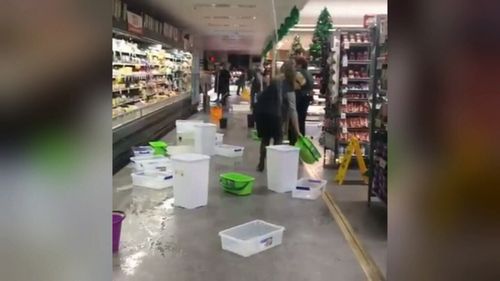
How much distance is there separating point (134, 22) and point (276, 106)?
3846 mm

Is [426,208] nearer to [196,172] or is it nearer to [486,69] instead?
[486,69]

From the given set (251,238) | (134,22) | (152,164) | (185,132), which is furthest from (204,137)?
(251,238)

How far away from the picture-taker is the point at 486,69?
33.3 inches

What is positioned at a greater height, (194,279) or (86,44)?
(86,44)

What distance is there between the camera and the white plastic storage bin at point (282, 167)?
20.0ft

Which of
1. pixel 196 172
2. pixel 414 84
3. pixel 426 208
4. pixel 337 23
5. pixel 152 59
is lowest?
pixel 196 172

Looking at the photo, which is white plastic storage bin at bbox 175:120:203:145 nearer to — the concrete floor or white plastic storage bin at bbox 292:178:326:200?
the concrete floor

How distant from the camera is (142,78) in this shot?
10898 mm

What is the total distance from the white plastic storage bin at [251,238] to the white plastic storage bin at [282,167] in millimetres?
1615

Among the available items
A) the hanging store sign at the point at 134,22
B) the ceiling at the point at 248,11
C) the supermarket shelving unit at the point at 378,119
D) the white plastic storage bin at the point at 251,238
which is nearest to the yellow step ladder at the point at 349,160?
the supermarket shelving unit at the point at 378,119

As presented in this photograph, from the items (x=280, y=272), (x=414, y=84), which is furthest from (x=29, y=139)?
(x=280, y=272)

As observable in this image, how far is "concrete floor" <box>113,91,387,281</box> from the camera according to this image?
12.1 feet

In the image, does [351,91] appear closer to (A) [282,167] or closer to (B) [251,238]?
(A) [282,167]

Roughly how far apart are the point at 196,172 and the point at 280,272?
6.18 ft
